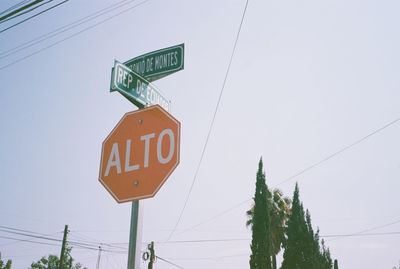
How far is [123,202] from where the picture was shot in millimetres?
2586

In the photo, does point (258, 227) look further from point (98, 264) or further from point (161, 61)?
point (98, 264)

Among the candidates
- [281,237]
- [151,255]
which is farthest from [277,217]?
[151,255]

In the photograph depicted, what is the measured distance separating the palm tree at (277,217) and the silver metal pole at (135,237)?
25.8m

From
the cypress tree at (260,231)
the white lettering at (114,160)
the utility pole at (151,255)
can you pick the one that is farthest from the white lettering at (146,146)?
the utility pole at (151,255)

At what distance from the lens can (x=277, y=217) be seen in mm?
28516

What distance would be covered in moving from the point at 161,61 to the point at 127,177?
4.10 ft

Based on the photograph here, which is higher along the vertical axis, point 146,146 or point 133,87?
point 133,87

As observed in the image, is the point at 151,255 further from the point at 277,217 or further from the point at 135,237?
the point at 135,237

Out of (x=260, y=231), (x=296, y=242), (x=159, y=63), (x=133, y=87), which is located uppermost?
(x=260, y=231)

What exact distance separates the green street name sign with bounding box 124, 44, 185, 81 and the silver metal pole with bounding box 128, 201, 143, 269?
4.25 ft

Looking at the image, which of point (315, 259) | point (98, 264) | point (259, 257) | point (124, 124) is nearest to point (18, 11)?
point (124, 124)

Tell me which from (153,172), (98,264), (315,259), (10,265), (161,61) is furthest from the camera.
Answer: (10,265)

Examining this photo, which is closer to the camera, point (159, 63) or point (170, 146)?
point (170, 146)

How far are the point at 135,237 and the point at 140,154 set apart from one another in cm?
65
